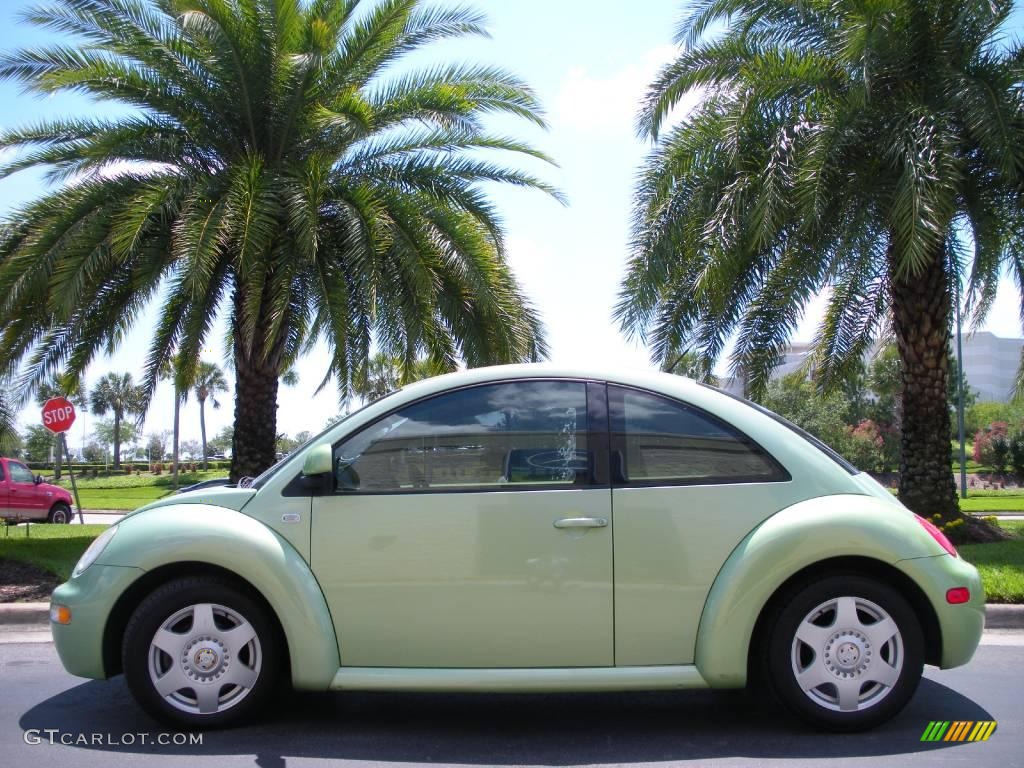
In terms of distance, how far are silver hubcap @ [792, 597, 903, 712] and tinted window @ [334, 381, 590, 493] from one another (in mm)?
1216

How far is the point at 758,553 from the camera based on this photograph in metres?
4.03

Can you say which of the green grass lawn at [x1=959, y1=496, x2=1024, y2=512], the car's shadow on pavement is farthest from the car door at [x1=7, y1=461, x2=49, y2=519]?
the green grass lawn at [x1=959, y1=496, x2=1024, y2=512]

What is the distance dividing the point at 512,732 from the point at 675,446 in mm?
1523

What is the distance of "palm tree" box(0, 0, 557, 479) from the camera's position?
414 inches

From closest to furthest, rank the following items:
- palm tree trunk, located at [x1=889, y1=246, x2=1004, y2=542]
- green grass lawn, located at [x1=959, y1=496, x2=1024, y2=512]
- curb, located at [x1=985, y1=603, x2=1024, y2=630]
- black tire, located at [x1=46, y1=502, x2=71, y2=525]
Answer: curb, located at [x1=985, y1=603, x2=1024, y2=630] → palm tree trunk, located at [x1=889, y1=246, x2=1004, y2=542] → black tire, located at [x1=46, y1=502, x2=71, y2=525] → green grass lawn, located at [x1=959, y1=496, x2=1024, y2=512]

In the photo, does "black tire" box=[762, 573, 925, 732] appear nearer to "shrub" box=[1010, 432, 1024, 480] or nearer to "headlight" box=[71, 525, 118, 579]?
"headlight" box=[71, 525, 118, 579]

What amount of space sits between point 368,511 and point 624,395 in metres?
1.30

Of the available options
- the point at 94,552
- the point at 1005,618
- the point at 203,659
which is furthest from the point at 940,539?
the point at 94,552

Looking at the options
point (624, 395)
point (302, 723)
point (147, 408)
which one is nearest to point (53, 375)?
point (147, 408)

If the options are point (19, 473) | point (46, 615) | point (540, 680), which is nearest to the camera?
point (540, 680)

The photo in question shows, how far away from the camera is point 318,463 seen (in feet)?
13.6

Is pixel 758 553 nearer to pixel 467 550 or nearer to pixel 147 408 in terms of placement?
pixel 467 550

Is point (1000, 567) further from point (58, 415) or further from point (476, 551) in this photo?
point (58, 415)

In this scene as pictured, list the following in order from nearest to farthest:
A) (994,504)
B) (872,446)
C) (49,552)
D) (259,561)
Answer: (259,561), (49,552), (994,504), (872,446)
